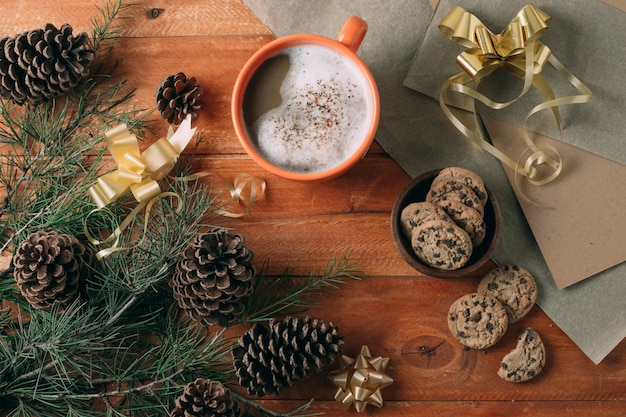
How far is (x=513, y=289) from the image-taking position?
0.95m

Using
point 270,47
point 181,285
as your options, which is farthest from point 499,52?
point 181,285

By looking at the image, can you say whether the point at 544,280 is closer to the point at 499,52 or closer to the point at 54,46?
the point at 499,52

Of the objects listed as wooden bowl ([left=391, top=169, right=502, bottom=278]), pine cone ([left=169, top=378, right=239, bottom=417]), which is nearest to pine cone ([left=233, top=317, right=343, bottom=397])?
pine cone ([left=169, top=378, right=239, bottom=417])

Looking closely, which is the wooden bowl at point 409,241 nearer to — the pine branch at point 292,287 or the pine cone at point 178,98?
the pine branch at point 292,287

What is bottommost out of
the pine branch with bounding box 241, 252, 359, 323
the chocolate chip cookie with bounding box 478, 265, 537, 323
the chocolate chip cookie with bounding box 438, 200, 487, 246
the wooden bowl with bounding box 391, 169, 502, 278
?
the pine branch with bounding box 241, 252, 359, 323

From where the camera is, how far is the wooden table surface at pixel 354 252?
98cm

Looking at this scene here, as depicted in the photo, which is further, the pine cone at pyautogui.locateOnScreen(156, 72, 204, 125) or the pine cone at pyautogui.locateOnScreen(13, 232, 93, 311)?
the pine cone at pyautogui.locateOnScreen(156, 72, 204, 125)

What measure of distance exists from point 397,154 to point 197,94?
33 cm

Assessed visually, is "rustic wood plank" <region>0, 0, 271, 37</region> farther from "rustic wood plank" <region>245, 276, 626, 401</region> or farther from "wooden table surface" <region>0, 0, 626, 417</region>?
"rustic wood plank" <region>245, 276, 626, 401</region>

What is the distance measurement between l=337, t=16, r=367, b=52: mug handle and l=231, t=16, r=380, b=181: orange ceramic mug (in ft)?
0.07

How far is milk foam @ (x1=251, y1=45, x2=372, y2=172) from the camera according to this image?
0.92 metres

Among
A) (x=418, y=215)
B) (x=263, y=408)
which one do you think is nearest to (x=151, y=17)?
(x=418, y=215)

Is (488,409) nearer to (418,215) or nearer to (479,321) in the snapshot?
(479,321)

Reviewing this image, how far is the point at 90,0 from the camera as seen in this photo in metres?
1.04
